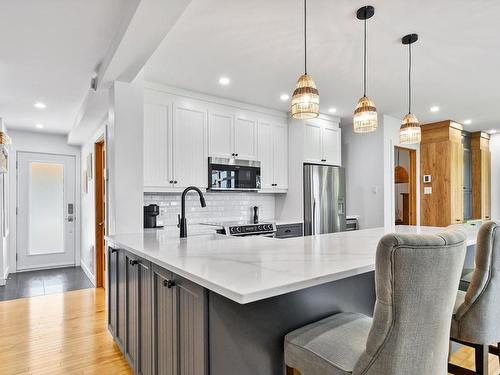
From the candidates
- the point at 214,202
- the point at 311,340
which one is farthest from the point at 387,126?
the point at 311,340

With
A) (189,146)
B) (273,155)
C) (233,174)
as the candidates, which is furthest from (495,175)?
(189,146)

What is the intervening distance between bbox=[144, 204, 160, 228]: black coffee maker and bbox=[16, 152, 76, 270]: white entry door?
3448 millimetres

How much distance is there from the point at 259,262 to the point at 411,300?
622 millimetres

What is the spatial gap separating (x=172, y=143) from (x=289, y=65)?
5.09 feet

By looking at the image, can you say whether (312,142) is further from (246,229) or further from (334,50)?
(334,50)

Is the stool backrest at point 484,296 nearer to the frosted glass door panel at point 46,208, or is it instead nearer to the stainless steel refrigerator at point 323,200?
the stainless steel refrigerator at point 323,200

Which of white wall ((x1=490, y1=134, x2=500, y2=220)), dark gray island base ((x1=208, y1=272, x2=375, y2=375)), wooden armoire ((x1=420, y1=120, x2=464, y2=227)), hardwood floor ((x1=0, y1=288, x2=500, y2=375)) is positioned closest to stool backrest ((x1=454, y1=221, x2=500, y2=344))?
dark gray island base ((x1=208, y1=272, x2=375, y2=375))

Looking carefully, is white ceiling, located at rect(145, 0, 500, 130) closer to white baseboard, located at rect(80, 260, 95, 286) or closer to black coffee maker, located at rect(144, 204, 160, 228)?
black coffee maker, located at rect(144, 204, 160, 228)

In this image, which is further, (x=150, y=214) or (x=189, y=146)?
(x=189, y=146)

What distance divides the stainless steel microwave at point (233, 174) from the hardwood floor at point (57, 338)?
194 cm

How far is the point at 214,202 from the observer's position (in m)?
4.32

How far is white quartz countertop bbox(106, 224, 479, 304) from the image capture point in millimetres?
1050

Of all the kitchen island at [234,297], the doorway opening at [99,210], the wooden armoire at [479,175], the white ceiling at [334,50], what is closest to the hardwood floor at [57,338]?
the doorway opening at [99,210]

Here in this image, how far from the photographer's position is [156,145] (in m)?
3.54
